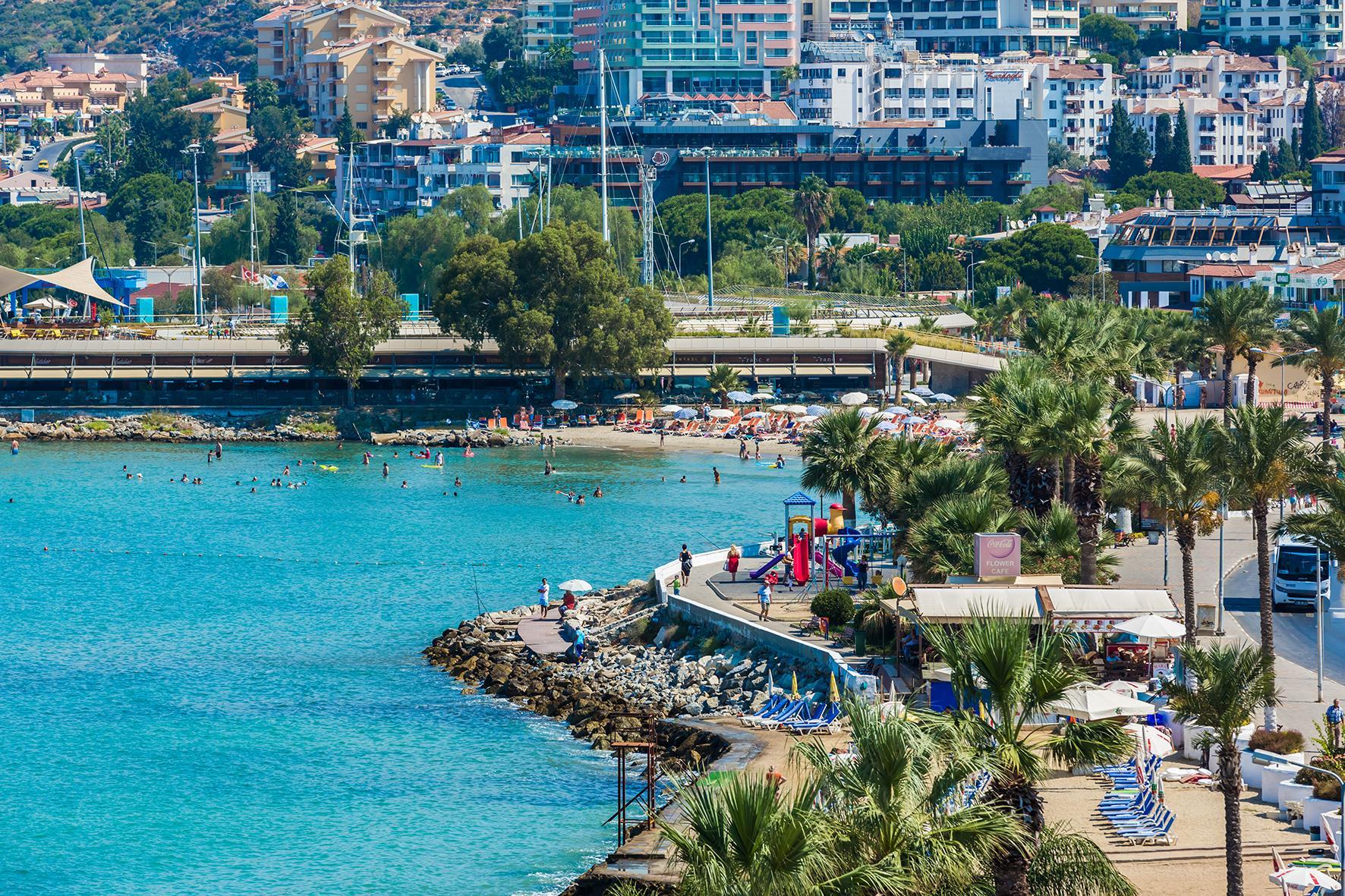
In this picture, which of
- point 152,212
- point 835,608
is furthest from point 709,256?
point 835,608

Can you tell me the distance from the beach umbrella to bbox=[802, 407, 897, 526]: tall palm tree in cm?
2232

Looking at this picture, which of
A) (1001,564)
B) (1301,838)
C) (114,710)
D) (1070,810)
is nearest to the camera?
(1301,838)

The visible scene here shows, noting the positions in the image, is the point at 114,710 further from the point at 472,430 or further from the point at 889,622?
the point at 472,430

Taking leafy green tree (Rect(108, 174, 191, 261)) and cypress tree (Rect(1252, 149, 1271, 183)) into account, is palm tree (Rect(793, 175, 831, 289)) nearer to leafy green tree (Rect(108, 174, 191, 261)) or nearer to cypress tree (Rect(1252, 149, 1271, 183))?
cypress tree (Rect(1252, 149, 1271, 183))

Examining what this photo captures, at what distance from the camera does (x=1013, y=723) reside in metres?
21.1

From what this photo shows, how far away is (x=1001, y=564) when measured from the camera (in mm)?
38000

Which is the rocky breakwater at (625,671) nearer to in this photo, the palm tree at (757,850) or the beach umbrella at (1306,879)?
the beach umbrella at (1306,879)

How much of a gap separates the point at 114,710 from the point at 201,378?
5354 cm

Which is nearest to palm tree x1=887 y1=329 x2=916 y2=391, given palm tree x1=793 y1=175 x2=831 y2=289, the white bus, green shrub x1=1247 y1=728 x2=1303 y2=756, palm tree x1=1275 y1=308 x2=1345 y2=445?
palm tree x1=1275 y1=308 x2=1345 y2=445

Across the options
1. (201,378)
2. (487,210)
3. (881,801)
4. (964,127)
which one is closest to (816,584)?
(881,801)

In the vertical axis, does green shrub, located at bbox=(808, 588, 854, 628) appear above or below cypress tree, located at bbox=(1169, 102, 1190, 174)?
below

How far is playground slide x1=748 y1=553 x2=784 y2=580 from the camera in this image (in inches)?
1944

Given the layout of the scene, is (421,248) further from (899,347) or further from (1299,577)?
(1299,577)

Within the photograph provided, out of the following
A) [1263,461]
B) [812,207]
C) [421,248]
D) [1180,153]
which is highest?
[1180,153]
